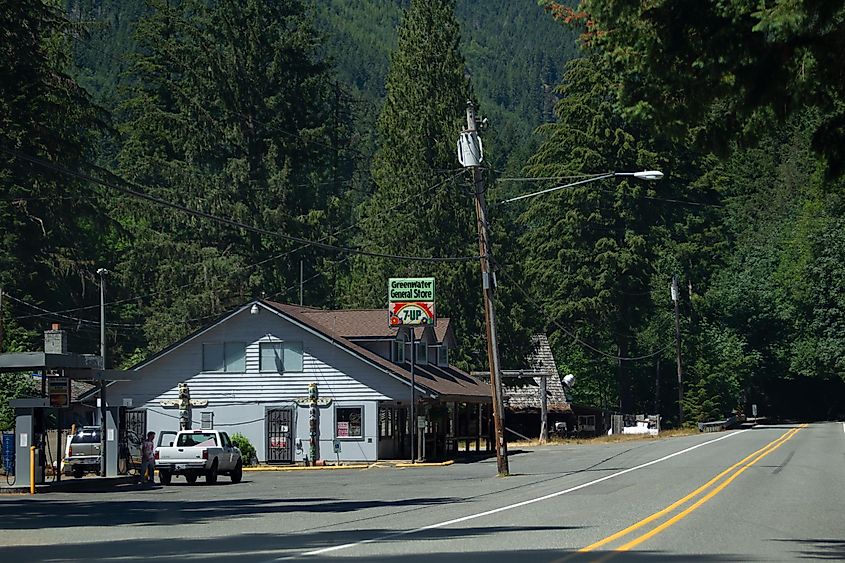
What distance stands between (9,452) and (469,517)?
69.5 feet

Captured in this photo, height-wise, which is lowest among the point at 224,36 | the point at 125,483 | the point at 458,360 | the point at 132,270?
the point at 125,483

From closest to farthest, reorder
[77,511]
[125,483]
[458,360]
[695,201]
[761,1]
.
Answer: [761,1] < [77,511] < [125,483] < [458,360] < [695,201]

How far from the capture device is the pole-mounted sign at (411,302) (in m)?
53.8

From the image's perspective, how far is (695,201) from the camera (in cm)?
8719

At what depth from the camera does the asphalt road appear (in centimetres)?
1672

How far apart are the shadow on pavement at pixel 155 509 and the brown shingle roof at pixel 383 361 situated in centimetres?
2182

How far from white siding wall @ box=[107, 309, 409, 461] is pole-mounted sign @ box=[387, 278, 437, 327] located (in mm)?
2657

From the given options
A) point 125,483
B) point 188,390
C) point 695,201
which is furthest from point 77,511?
point 695,201

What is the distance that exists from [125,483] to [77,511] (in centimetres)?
1201

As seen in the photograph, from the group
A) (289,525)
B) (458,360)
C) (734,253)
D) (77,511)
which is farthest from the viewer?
(734,253)

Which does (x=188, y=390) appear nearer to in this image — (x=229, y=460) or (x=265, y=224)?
(x=229, y=460)

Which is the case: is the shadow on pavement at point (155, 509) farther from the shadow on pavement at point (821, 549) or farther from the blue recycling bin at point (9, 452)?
the shadow on pavement at point (821, 549)

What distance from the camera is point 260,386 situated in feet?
177

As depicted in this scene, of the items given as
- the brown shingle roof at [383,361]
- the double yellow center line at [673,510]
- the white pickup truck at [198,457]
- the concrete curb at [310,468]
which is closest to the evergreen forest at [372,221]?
the brown shingle roof at [383,361]
